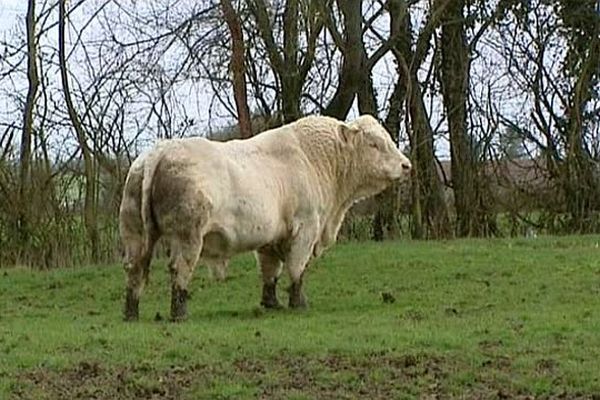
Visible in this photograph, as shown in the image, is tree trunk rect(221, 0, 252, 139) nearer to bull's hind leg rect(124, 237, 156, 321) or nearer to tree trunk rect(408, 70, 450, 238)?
tree trunk rect(408, 70, 450, 238)

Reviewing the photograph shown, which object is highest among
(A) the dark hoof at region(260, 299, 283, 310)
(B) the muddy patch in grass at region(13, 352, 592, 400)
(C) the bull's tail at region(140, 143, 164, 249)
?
(C) the bull's tail at region(140, 143, 164, 249)

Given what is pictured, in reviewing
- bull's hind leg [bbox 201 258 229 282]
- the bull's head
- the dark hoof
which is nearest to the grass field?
the dark hoof

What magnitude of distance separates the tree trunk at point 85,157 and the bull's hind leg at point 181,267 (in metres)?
9.01

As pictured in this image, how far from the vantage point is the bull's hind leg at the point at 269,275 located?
12.4 m

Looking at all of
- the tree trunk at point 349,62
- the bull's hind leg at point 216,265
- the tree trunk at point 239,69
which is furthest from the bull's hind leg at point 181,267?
the tree trunk at point 349,62

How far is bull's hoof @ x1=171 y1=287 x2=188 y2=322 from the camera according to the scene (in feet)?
36.7

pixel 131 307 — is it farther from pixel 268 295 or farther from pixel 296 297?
pixel 296 297

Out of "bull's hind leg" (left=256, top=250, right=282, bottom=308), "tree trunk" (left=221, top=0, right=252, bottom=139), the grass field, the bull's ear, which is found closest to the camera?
the grass field

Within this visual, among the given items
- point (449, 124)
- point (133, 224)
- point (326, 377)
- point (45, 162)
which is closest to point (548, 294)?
point (133, 224)

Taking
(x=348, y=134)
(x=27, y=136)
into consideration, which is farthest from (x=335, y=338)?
(x=27, y=136)

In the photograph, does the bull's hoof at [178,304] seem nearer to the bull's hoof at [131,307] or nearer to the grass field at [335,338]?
the grass field at [335,338]

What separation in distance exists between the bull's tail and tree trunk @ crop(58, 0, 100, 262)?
9.21 meters

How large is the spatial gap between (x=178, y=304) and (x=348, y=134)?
272 centimetres

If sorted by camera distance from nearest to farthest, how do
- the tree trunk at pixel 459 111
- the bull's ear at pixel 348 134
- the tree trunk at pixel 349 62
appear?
the bull's ear at pixel 348 134 → the tree trunk at pixel 349 62 → the tree trunk at pixel 459 111
